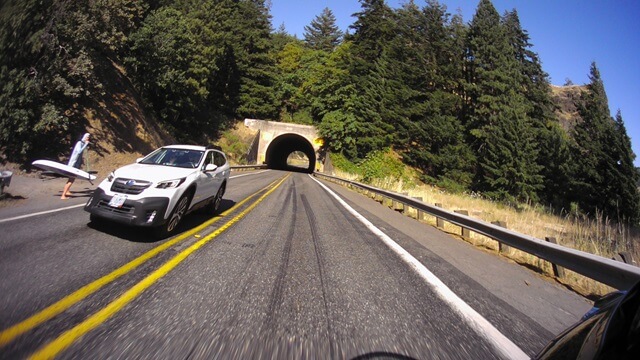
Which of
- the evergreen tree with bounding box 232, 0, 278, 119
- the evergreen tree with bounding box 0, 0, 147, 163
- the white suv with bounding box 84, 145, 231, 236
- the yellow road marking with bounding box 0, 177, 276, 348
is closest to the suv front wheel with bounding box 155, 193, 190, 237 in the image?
the white suv with bounding box 84, 145, 231, 236

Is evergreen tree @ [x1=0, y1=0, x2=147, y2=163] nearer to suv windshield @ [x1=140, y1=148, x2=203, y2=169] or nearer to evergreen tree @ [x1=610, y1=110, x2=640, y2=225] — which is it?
suv windshield @ [x1=140, y1=148, x2=203, y2=169]

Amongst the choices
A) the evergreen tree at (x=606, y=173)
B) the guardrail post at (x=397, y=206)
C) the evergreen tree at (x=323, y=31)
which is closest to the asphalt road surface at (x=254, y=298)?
the guardrail post at (x=397, y=206)

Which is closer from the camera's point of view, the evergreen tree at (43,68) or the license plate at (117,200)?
the license plate at (117,200)

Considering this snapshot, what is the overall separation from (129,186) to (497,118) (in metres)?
41.3

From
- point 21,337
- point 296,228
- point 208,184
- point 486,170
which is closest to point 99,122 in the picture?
point 208,184

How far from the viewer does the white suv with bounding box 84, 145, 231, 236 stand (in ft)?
18.1

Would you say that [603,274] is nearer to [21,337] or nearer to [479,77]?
[21,337]

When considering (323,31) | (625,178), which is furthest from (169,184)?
(323,31)

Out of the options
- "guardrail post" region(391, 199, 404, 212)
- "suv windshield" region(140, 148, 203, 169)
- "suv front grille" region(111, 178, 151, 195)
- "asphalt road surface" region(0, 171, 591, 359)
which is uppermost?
"suv windshield" region(140, 148, 203, 169)

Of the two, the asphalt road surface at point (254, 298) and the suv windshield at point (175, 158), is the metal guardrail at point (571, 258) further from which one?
the suv windshield at point (175, 158)

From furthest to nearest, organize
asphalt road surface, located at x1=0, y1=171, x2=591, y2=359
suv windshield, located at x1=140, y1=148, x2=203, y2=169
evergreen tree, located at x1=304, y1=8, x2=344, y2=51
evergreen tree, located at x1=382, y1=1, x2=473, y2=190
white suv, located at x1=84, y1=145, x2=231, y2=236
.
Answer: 1. evergreen tree, located at x1=304, y1=8, x2=344, y2=51
2. evergreen tree, located at x1=382, y1=1, x2=473, y2=190
3. suv windshield, located at x1=140, y1=148, x2=203, y2=169
4. white suv, located at x1=84, y1=145, x2=231, y2=236
5. asphalt road surface, located at x1=0, y1=171, x2=591, y2=359

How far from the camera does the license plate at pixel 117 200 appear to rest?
218 inches

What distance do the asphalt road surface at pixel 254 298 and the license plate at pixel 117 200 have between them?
58 cm

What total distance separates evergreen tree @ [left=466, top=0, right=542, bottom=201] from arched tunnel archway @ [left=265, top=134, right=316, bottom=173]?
23414 millimetres
